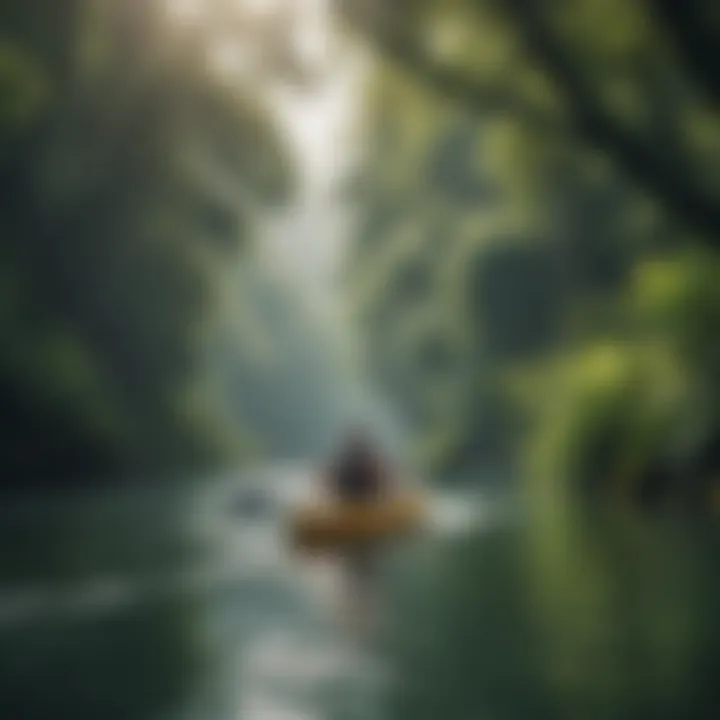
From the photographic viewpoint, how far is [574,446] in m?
4.19

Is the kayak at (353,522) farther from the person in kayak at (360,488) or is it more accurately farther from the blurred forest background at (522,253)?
the blurred forest background at (522,253)

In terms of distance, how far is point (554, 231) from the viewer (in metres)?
4.11

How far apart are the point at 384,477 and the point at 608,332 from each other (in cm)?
92

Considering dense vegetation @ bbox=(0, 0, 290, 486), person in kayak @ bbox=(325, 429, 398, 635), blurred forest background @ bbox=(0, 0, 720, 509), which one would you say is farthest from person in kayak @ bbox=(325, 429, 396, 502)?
dense vegetation @ bbox=(0, 0, 290, 486)

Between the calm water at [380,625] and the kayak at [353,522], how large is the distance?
100 millimetres

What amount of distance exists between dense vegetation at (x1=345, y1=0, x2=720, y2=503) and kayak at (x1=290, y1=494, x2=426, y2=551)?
0.37 m

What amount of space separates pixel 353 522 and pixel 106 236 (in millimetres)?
2814

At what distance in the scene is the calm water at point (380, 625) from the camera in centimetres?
237

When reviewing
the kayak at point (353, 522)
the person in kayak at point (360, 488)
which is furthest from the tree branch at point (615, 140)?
the kayak at point (353, 522)

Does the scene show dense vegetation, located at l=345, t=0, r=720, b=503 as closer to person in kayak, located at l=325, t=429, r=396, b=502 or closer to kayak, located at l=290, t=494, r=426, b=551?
person in kayak, located at l=325, t=429, r=396, b=502

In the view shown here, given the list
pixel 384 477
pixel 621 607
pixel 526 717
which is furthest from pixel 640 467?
pixel 526 717

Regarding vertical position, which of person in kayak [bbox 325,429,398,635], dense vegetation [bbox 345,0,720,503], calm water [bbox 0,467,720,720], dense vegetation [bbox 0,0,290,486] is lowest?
calm water [bbox 0,467,720,720]

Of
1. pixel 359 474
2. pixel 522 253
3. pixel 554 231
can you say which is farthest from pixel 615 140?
pixel 359 474

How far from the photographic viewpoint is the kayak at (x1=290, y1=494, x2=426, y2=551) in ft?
14.7
